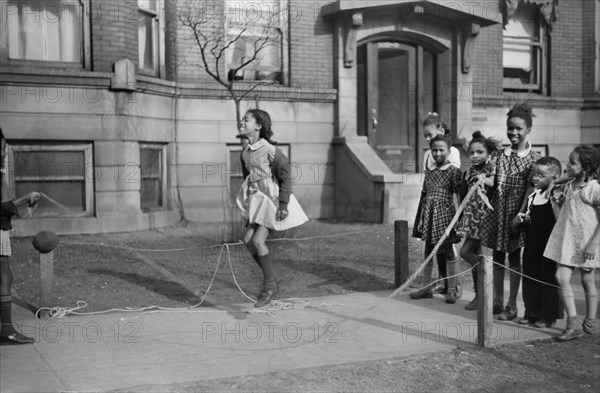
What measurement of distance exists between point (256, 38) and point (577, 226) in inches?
363

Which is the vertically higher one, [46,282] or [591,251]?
[591,251]

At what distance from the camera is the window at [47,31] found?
12.1 m

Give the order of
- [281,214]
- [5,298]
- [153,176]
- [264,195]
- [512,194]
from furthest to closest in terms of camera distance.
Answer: [153,176], [264,195], [281,214], [512,194], [5,298]

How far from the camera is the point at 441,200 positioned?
27.2 ft

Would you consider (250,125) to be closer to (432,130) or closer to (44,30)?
(432,130)

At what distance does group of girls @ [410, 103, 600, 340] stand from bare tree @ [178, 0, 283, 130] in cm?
619

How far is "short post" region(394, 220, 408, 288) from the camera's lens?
28.8 feet

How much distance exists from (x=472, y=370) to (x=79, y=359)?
306 cm

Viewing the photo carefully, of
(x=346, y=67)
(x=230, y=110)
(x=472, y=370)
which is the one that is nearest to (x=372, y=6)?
(x=346, y=67)

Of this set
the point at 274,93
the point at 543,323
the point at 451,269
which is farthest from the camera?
the point at 274,93

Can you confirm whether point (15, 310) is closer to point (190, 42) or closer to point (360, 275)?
point (360, 275)

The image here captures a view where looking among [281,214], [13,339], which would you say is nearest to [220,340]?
[281,214]

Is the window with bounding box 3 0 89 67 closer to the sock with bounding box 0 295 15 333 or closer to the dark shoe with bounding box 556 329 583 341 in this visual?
the sock with bounding box 0 295 15 333

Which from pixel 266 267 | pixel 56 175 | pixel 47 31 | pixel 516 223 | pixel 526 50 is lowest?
pixel 266 267
